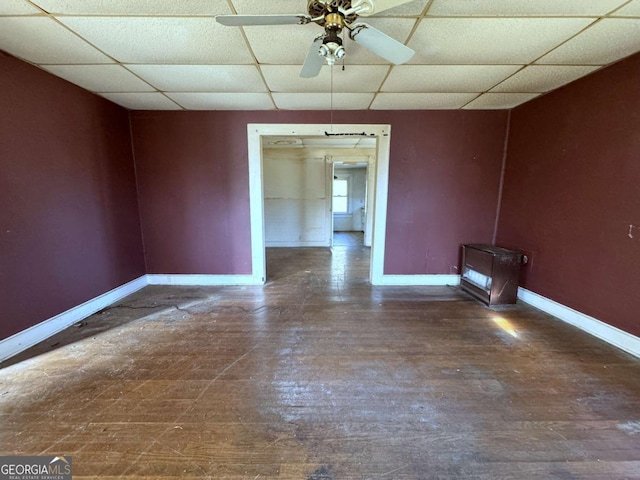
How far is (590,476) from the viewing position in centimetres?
118

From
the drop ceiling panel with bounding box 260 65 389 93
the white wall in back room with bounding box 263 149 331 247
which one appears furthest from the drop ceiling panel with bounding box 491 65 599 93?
the white wall in back room with bounding box 263 149 331 247

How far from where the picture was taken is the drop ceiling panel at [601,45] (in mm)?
1742

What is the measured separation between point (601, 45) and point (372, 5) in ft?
6.58

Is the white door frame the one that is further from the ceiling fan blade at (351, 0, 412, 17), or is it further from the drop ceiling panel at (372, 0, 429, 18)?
the ceiling fan blade at (351, 0, 412, 17)

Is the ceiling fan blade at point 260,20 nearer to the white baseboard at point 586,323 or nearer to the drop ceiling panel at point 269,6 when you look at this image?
the drop ceiling panel at point 269,6

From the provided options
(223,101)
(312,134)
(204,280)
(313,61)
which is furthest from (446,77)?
(204,280)

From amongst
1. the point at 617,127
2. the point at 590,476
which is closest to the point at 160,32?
the point at 590,476

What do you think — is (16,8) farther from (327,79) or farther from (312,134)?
(312,134)

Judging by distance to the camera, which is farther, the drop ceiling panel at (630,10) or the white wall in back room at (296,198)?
the white wall in back room at (296,198)

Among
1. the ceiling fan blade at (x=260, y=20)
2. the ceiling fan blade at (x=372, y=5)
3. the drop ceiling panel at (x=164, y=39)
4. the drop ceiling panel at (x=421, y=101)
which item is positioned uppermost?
the drop ceiling panel at (x=421, y=101)

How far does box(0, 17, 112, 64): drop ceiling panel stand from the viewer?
172 cm

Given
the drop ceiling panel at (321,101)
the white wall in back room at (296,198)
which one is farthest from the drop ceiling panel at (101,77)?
the white wall in back room at (296,198)

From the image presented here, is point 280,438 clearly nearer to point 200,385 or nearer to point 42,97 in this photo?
point 200,385

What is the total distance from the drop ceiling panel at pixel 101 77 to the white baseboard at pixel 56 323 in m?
2.27
